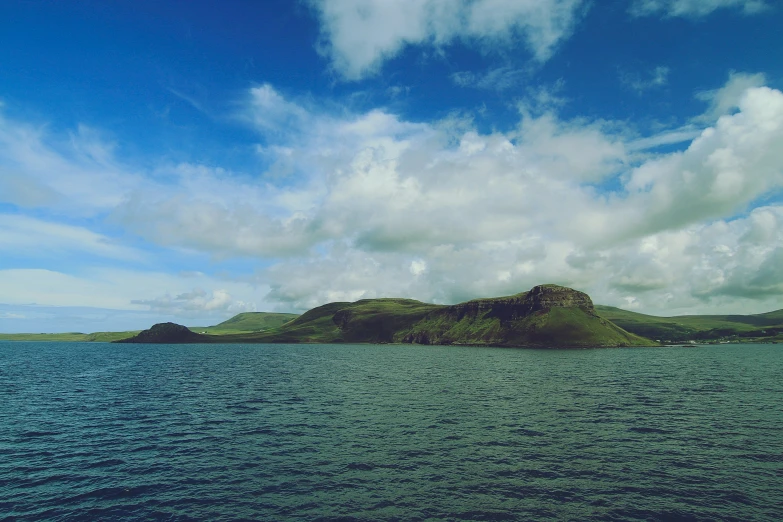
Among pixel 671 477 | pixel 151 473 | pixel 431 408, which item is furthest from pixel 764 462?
pixel 151 473

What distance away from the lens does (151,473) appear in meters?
41.5

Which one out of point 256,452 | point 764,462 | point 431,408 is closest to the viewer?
point 764,462

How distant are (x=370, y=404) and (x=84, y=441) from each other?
137 feet

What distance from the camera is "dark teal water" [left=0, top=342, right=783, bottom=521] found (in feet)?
111

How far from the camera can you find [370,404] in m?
75.4

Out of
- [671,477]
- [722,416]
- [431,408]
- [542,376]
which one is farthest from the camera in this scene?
[542,376]

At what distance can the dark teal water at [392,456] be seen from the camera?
33969mm

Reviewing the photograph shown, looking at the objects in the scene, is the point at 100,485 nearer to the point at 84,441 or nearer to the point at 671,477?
the point at 84,441

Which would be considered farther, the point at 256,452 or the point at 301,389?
the point at 301,389

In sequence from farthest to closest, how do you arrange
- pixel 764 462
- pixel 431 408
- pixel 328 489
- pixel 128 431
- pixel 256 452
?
1. pixel 431 408
2. pixel 128 431
3. pixel 256 452
4. pixel 764 462
5. pixel 328 489

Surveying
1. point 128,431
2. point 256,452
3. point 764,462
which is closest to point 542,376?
point 764,462

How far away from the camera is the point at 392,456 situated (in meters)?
45.7

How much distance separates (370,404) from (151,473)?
3970 cm

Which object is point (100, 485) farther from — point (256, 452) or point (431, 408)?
point (431, 408)
